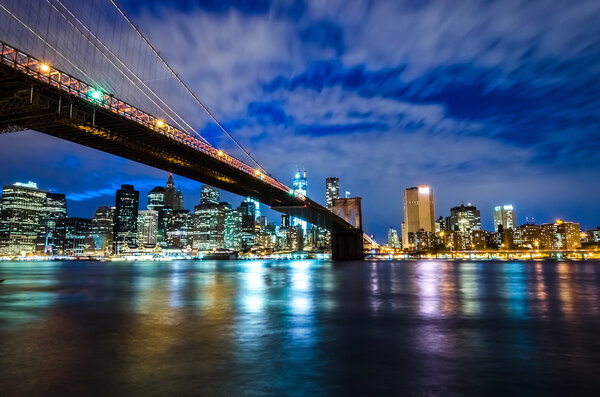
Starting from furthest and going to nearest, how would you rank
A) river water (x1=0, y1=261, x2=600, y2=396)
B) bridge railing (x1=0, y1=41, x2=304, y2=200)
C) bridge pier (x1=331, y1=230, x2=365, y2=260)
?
1. bridge pier (x1=331, y1=230, x2=365, y2=260)
2. bridge railing (x1=0, y1=41, x2=304, y2=200)
3. river water (x1=0, y1=261, x2=600, y2=396)

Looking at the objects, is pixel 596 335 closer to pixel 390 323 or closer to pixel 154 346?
pixel 390 323

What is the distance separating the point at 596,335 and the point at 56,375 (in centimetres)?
1251

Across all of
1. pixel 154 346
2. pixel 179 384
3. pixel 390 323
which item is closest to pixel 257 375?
pixel 179 384

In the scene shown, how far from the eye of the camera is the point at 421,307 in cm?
1620

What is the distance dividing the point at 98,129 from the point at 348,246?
80599 mm

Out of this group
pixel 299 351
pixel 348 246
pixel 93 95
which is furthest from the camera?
pixel 348 246

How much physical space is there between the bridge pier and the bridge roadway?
47947 millimetres

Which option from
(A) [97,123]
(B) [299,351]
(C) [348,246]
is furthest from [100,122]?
(C) [348,246]

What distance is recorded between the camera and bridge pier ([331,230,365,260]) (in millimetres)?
105375

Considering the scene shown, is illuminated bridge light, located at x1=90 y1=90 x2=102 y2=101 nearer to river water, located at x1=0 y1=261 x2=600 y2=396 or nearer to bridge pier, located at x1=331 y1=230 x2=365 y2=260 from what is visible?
river water, located at x1=0 y1=261 x2=600 y2=396

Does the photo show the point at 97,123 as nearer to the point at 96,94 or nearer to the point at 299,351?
the point at 96,94

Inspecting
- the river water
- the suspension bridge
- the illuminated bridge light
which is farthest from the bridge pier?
the river water

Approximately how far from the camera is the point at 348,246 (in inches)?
4188

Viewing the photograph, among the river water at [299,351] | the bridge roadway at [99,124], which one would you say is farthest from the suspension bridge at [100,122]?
the river water at [299,351]
